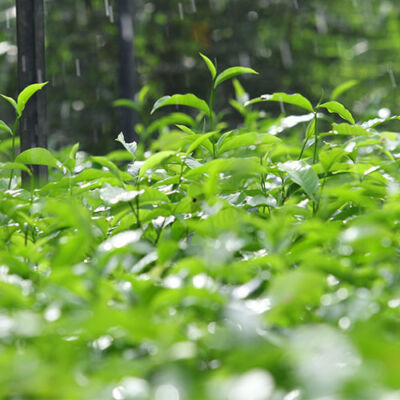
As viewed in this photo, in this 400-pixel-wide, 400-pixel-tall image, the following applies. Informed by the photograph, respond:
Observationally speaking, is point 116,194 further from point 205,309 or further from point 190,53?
point 190,53

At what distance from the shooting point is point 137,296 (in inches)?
26.7

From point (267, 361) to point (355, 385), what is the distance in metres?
0.10

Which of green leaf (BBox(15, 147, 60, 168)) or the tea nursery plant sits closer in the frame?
the tea nursery plant

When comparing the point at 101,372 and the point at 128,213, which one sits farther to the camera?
the point at 128,213

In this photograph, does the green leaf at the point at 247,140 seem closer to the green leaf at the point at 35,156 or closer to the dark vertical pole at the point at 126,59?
the green leaf at the point at 35,156

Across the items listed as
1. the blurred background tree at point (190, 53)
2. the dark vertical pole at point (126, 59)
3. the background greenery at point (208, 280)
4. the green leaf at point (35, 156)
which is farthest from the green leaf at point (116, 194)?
the blurred background tree at point (190, 53)

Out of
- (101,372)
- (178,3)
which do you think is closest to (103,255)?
(101,372)

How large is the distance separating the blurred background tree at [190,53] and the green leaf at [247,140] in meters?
5.01

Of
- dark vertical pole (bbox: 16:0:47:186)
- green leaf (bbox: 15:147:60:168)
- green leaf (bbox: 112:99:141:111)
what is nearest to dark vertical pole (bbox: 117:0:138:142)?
green leaf (bbox: 112:99:141:111)

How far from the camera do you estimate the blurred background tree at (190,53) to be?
6.29m

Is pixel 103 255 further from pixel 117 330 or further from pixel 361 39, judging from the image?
pixel 361 39

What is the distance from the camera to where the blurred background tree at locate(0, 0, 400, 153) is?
247 inches

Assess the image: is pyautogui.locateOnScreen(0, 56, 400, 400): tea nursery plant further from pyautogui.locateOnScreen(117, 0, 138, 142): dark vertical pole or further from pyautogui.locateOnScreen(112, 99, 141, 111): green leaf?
pyautogui.locateOnScreen(117, 0, 138, 142): dark vertical pole

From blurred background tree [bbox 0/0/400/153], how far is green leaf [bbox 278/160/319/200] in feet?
17.1
